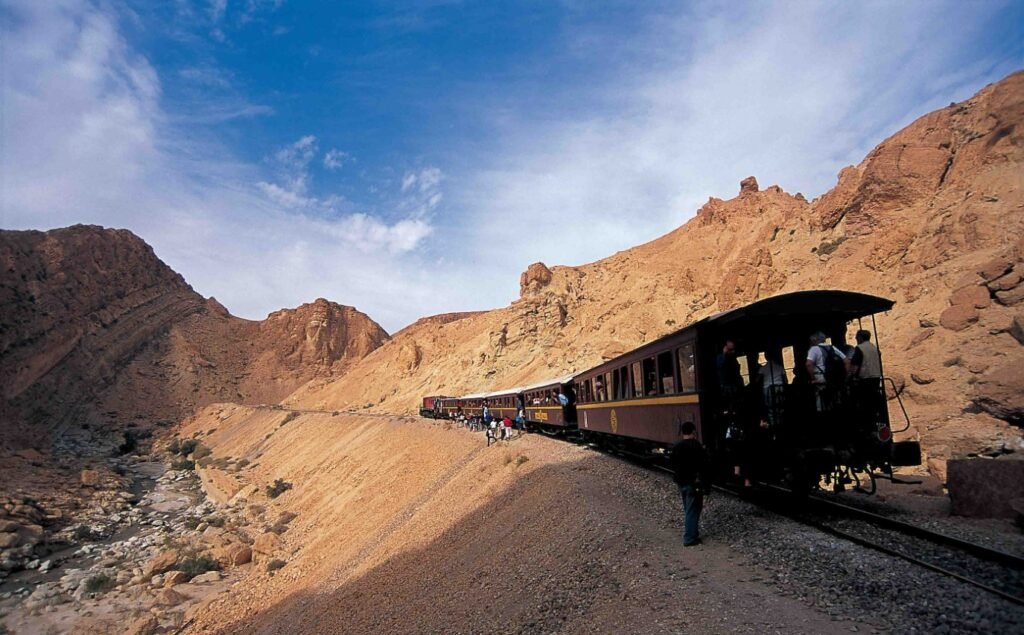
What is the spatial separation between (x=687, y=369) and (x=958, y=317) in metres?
15.6

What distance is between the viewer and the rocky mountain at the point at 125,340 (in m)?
77.2

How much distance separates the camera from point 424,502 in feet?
63.5

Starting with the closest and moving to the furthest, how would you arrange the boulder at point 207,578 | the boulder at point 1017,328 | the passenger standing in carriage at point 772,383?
the passenger standing in carriage at point 772,383
the boulder at point 1017,328
the boulder at point 207,578

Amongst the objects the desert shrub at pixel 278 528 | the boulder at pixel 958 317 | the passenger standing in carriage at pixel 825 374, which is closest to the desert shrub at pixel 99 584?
the desert shrub at pixel 278 528

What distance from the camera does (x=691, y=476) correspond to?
7.56m

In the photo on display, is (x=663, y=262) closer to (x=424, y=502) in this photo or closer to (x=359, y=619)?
(x=424, y=502)

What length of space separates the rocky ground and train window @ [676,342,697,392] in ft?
50.1

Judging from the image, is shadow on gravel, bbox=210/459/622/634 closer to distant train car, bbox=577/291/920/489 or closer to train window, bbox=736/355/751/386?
distant train car, bbox=577/291/920/489

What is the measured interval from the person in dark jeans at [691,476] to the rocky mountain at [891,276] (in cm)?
750

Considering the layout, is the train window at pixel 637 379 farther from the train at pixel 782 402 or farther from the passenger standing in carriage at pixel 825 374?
the passenger standing in carriage at pixel 825 374

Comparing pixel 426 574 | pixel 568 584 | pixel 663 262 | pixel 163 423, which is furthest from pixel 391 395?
pixel 568 584

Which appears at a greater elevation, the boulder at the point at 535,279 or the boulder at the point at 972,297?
the boulder at the point at 535,279

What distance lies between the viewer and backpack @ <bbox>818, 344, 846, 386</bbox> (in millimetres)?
8828

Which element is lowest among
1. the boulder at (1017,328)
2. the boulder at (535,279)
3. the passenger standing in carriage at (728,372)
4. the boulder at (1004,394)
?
the boulder at (1004,394)
